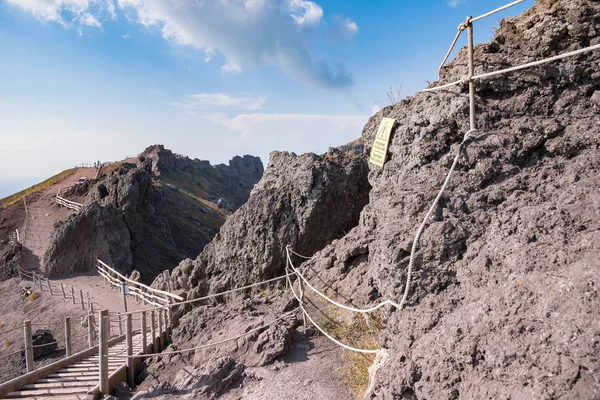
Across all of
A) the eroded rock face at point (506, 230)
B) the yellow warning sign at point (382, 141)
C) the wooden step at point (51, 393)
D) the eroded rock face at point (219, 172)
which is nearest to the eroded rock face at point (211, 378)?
the eroded rock face at point (506, 230)

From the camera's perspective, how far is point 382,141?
5.94m

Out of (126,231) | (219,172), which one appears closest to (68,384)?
(126,231)

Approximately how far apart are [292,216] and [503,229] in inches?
304

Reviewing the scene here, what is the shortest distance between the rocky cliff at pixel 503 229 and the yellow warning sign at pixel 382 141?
12 cm

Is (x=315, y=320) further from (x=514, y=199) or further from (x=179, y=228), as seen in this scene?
(x=179, y=228)

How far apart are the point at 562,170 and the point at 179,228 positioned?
125ft

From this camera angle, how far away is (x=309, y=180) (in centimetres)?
1083

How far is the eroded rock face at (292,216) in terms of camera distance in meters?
10.7

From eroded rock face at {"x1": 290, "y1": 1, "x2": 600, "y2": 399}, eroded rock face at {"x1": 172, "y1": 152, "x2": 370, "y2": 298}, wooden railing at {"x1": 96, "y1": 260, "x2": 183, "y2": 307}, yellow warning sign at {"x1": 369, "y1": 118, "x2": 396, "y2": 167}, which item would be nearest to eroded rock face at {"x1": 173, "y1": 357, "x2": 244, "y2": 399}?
eroded rock face at {"x1": 290, "y1": 1, "x2": 600, "y2": 399}

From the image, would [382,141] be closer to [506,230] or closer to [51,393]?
[506,230]

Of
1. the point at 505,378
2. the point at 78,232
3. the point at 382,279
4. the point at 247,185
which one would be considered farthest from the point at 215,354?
the point at 247,185

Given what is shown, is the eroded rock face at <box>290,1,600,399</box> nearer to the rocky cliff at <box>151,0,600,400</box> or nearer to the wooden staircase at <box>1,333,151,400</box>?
the rocky cliff at <box>151,0,600,400</box>

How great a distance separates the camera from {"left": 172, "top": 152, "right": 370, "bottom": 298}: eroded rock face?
421 inches

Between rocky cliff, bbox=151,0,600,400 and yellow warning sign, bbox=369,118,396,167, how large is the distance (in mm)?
120
